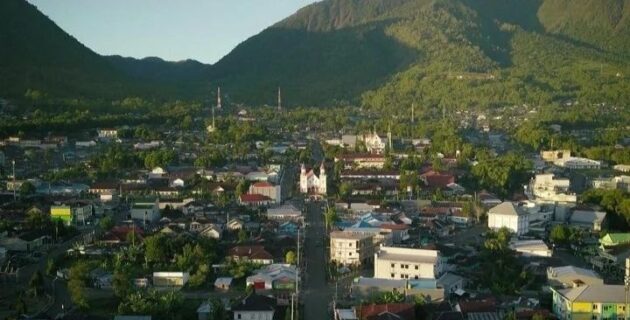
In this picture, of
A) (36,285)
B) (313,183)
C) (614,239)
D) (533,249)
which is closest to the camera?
(36,285)

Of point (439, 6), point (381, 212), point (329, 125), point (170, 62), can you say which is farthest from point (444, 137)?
point (170, 62)

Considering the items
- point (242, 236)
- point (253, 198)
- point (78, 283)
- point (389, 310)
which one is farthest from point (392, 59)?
→ point (389, 310)

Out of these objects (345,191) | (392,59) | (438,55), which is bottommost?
(345,191)

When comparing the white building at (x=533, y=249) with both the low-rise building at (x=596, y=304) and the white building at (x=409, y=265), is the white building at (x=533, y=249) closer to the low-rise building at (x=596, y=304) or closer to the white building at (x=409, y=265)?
the white building at (x=409, y=265)

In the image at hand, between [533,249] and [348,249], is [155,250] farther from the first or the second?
[533,249]

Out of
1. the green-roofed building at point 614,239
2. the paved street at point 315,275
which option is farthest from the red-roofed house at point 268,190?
the green-roofed building at point 614,239

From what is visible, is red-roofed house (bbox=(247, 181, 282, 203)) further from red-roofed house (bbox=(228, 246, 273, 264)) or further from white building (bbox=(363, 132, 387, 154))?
white building (bbox=(363, 132, 387, 154))

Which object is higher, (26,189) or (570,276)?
(26,189)
